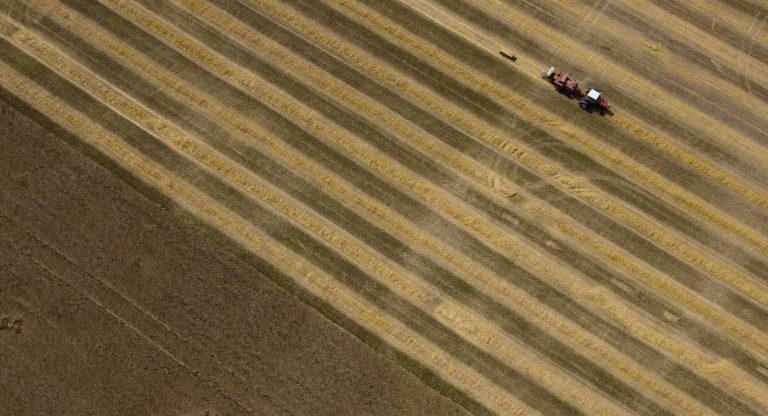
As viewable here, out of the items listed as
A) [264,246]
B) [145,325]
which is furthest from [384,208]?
[145,325]

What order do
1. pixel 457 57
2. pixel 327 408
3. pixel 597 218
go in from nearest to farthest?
pixel 327 408 → pixel 597 218 → pixel 457 57

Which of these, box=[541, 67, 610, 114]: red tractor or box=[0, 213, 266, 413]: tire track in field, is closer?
box=[0, 213, 266, 413]: tire track in field

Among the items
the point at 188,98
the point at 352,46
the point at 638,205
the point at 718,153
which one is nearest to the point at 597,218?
the point at 638,205

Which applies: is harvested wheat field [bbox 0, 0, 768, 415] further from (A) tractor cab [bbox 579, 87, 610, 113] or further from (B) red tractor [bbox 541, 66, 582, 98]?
(B) red tractor [bbox 541, 66, 582, 98]

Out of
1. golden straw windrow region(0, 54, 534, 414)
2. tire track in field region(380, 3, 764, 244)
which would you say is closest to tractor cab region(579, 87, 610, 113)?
tire track in field region(380, 3, 764, 244)

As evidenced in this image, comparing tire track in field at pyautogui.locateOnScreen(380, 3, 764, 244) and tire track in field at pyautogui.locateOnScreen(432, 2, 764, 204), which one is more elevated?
tire track in field at pyautogui.locateOnScreen(432, 2, 764, 204)

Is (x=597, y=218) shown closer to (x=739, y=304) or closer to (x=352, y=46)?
(x=739, y=304)

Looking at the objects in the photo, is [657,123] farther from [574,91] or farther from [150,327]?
[150,327]
